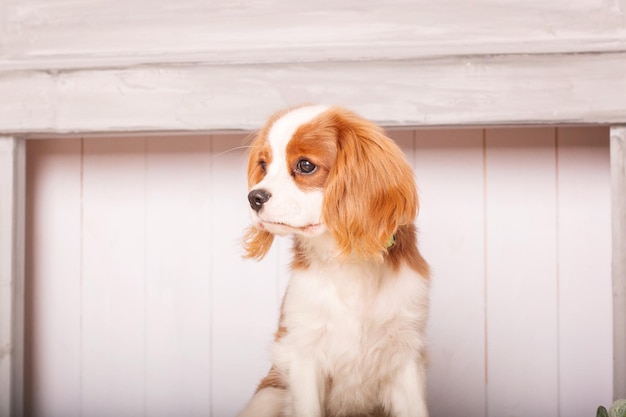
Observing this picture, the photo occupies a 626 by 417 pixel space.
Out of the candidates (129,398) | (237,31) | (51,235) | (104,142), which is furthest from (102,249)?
(237,31)

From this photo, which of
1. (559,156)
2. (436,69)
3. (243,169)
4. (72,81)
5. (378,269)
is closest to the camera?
(378,269)

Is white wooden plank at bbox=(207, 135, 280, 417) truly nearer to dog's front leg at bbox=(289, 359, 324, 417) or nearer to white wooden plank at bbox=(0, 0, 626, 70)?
white wooden plank at bbox=(0, 0, 626, 70)

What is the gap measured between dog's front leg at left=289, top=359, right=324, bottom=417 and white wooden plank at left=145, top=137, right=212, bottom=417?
0.64m

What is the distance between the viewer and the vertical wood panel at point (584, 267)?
1806mm

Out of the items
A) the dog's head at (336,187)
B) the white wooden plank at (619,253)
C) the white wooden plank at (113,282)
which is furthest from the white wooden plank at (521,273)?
the white wooden plank at (113,282)

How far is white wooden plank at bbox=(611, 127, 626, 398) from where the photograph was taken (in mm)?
1545

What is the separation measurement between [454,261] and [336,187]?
2.35 feet

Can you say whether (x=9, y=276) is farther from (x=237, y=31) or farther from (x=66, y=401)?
(x=237, y=31)

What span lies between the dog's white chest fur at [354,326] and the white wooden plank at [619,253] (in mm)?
474

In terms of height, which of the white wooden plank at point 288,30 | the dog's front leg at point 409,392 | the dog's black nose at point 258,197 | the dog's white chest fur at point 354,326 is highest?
the white wooden plank at point 288,30

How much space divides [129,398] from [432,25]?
128cm

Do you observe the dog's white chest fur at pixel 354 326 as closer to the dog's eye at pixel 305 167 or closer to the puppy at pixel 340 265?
the puppy at pixel 340 265

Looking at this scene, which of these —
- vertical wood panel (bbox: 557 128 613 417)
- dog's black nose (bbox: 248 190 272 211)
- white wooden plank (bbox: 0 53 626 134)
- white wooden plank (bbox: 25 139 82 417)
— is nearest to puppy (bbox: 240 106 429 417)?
dog's black nose (bbox: 248 190 272 211)

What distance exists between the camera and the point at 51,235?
202 centimetres
